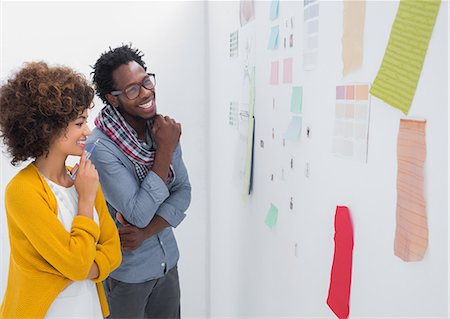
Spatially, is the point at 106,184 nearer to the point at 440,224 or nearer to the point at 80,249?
the point at 80,249

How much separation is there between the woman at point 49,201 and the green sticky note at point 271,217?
454 millimetres

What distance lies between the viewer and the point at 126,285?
→ 1560mm

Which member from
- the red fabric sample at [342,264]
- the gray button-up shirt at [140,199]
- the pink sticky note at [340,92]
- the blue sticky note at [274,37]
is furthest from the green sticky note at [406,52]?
the gray button-up shirt at [140,199]

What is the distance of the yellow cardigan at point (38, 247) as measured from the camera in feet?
3.86

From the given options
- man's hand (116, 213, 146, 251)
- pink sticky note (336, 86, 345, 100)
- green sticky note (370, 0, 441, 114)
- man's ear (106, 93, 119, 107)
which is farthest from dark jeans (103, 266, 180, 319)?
green sticky note (370, 0, 441, 114)

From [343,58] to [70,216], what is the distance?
72 cm

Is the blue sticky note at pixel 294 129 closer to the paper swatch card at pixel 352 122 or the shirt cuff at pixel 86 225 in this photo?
the paper swatch card at pixel 352 122

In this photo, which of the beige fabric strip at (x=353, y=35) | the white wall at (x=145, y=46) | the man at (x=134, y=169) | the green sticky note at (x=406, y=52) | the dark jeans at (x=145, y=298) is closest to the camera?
the green sticky note at (x=406, y=52)

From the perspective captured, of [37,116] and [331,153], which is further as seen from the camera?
[37,116]

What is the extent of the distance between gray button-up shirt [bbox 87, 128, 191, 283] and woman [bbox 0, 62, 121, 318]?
0.15 m

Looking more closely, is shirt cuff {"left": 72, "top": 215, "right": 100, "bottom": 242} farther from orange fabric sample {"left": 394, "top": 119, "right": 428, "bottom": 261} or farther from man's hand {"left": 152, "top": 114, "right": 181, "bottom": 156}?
orange fabric sample {"left": 394, "top": 119, "right": 428, "bottom": 261}

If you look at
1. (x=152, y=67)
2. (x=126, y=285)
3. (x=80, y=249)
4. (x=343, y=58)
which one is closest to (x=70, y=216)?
(x=80, y=249)

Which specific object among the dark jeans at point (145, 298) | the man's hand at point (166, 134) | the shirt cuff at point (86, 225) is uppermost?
the man's hand at point (166, 134)

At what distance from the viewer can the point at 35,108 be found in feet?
3.94
